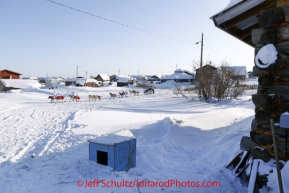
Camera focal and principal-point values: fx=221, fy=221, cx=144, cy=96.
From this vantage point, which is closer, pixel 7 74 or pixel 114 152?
pixel 114 152

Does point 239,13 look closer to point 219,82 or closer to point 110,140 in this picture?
point 110,140

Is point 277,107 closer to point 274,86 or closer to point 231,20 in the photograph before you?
point 274,86

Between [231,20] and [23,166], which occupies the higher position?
[231,20]

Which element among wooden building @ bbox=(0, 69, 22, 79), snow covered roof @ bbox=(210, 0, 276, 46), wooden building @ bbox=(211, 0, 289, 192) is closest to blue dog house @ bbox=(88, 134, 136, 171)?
wooden building @ bbox=(211, 0, 289, 192)

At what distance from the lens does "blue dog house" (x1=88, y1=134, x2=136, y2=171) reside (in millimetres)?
4340

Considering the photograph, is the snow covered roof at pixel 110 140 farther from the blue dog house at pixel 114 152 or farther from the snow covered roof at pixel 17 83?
the snow covered roof at pixel 17 83

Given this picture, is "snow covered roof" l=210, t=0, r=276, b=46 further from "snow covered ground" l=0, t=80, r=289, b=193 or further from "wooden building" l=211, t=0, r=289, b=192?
"snow covered ground" l=0, t=80, r=289, b=193

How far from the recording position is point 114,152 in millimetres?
4297

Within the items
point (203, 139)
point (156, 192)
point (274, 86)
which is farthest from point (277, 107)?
point (203, 139)

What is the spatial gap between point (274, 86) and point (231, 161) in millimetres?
1718

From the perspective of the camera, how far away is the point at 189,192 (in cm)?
381

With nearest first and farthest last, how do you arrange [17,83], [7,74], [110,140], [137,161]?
[110,140] < [137,161] < [17,83] < [7,74]

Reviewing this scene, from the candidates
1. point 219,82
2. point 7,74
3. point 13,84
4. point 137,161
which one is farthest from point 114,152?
point 7,74

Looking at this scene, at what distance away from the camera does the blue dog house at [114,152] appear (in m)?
4.34
